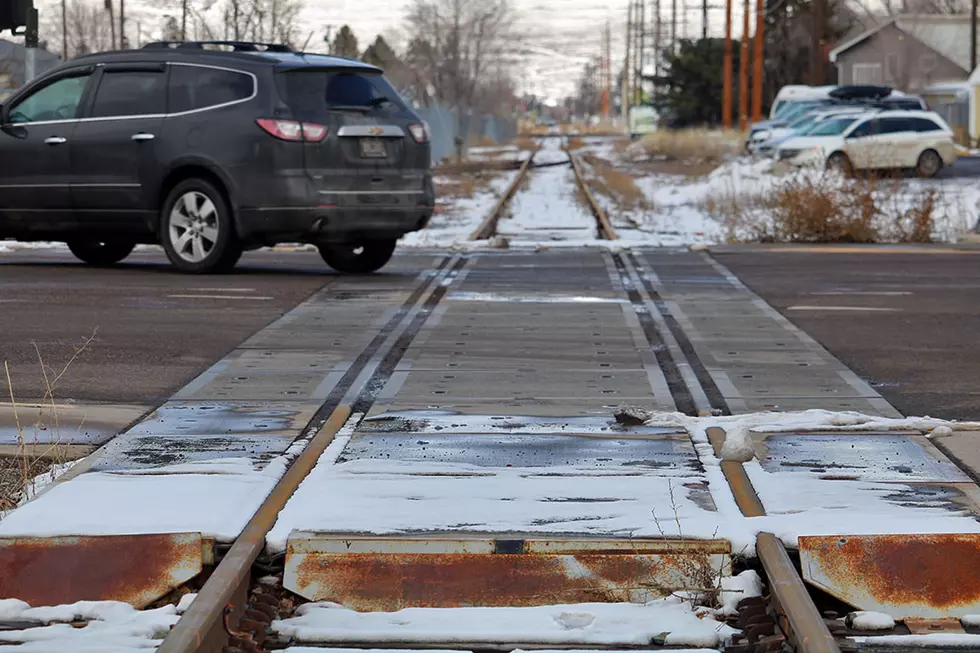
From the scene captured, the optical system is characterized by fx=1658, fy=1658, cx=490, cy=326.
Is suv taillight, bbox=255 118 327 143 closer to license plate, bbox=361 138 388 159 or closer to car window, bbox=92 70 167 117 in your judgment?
license plate, bbox=361 138 388 159

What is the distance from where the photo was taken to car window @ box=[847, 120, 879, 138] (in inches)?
1332

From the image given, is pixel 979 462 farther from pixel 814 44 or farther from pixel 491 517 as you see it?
pixel 814 44

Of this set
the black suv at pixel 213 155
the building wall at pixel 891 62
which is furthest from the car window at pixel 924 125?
the building wall at pixel 891 62

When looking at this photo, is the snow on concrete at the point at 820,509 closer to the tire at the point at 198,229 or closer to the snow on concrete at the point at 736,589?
the snow on concrete at the point at 736,589

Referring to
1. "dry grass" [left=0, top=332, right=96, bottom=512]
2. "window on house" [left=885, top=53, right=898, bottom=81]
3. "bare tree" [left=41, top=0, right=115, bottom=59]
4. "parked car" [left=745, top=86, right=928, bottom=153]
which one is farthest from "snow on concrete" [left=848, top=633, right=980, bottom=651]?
"window on house" [left=885, top=53, right=898, bottom=81]

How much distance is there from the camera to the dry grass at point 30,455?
19.1ft

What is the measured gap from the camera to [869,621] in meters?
4.55

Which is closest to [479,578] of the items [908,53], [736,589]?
[736,589]

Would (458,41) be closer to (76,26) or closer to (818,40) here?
(76,26)

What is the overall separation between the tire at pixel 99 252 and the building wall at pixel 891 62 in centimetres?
7597

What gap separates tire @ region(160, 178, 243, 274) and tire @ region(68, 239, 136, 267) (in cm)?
141

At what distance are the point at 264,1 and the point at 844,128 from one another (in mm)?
16947

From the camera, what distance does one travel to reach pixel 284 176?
13.1m

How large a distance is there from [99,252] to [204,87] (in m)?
2.18
